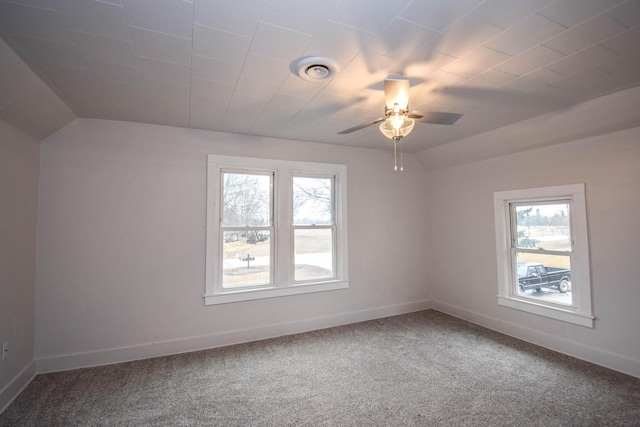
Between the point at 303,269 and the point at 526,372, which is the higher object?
the point at 303,269

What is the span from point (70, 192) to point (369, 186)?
354 centimetres

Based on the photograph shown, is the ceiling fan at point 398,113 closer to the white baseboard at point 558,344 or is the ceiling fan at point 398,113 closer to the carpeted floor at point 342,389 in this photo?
the carpeted floor at point 342,389

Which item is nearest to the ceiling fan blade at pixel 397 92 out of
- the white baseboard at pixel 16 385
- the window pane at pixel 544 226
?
the window pane at pixel 544 226

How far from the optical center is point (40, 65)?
6.52ft

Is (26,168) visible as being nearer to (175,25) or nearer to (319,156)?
(175,25)

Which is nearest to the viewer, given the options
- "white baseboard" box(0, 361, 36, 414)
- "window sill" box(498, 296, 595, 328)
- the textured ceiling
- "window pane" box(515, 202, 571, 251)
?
the textured ceiling

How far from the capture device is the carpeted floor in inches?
85.4

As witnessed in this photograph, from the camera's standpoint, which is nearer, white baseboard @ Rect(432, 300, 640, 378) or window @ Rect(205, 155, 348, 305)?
white baseboard @ Rect(432, 300, 640, 378)

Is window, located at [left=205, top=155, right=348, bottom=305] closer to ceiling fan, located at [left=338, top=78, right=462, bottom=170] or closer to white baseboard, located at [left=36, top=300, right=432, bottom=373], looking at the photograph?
white baseboard, located at [left=36, top=300, right=432, bottom=373]

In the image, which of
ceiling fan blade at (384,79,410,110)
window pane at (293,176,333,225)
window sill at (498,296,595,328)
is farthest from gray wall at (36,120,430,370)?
window sill at (498,296,595,328)

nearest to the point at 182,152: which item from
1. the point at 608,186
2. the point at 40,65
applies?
the point at 40,65

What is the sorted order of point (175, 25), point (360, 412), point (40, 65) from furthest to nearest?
point (360, 412)
point (40, 65)
point (175, 25)

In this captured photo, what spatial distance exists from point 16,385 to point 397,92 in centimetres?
383

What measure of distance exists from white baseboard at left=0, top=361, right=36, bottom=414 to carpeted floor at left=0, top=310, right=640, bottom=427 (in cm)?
5
